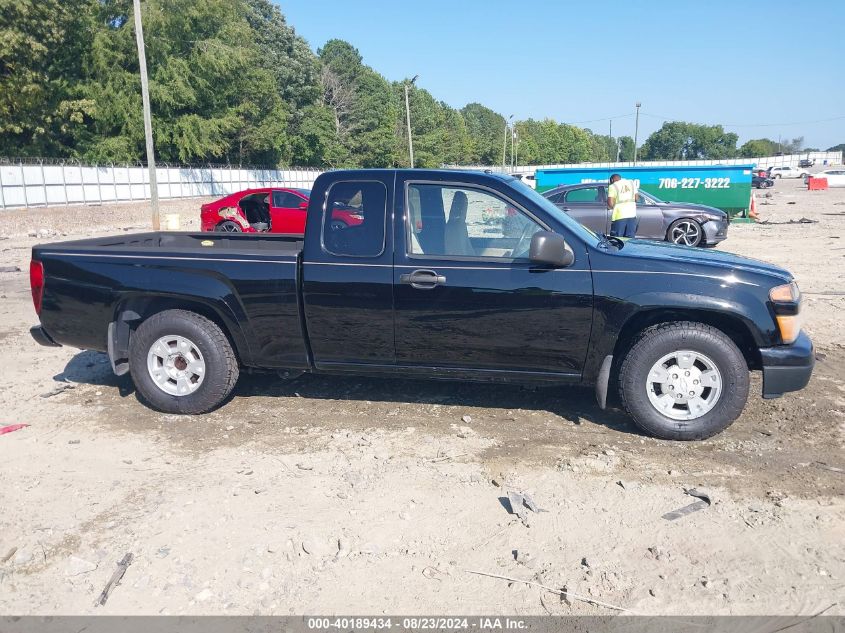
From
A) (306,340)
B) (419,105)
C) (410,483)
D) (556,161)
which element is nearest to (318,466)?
(410,483)

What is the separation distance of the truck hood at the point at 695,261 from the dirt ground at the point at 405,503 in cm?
119

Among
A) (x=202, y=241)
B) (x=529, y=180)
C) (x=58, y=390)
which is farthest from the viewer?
(x=529, y=180)

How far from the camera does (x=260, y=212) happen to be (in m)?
16.9

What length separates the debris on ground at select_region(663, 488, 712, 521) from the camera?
379 centimetres

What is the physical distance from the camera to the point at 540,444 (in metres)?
4.79

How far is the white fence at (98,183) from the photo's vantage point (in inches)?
1133

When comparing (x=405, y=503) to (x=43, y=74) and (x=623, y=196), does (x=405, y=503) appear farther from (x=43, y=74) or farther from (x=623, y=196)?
(x=43, y=74)

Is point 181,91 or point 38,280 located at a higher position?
point 181,91

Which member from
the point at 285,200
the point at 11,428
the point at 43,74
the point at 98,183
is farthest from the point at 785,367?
the point at 43,74

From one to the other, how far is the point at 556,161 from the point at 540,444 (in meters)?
141

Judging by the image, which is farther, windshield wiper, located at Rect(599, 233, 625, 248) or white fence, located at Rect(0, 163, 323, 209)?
white fence, located at Rect(0, 163, 323, 209)

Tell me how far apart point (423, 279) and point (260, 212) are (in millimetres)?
12967

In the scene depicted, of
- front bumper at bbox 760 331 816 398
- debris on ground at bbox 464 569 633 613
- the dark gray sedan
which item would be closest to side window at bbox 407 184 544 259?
front bumper at bbox 760 331 816 398

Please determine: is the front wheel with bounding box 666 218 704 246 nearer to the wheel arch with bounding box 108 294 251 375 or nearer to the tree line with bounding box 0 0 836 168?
the wheel arch with bounding box 108 294 251 375
